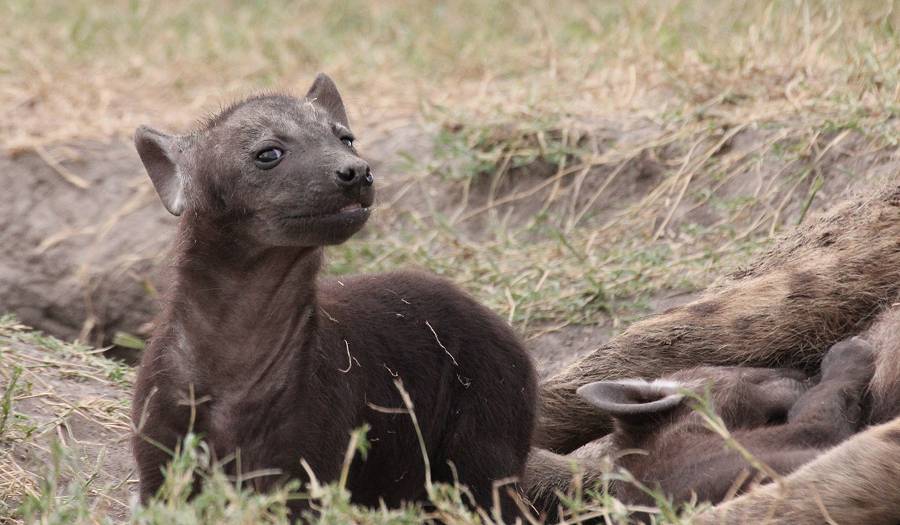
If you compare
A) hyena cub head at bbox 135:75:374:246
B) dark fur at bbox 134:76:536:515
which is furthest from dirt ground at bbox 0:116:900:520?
hyena cub head at bbox 135:75:374:246

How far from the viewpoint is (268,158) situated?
11.8 feet

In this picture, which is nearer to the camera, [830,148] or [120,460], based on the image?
[120,460]

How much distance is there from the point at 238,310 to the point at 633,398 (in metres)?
1.26

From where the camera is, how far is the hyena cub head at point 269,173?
3.49 meters

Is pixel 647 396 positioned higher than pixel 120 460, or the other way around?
pixel 647 396

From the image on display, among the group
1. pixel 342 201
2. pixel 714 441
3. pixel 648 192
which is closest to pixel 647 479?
pixel 714 441

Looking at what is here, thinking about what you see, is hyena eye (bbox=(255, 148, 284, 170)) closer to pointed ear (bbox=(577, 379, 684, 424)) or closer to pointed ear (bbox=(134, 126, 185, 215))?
pointed ear (bbox=(134, 126, 185, 215))

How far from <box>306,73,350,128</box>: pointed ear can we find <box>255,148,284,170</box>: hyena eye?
0.43 meters

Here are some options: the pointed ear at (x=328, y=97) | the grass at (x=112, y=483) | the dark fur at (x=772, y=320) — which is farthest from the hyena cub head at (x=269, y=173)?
the dark fur at (x=772, y=320)

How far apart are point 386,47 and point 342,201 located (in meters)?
6.21

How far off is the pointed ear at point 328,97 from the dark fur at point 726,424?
1084mm

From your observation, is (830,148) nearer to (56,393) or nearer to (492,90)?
(492,90)

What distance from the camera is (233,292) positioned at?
3.66 meters

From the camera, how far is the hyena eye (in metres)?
3.57
